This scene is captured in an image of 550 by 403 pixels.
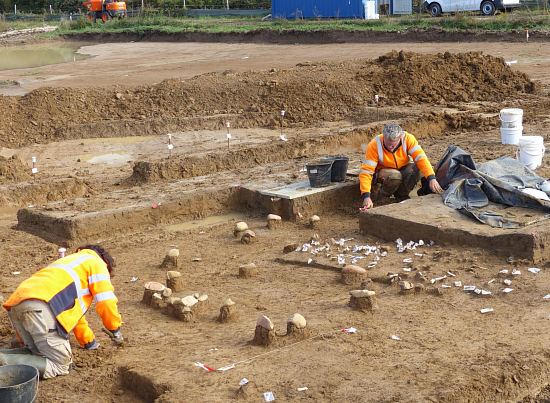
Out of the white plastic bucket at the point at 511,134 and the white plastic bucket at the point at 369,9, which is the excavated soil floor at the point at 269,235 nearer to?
the white plastic bucket at the point at 511,134

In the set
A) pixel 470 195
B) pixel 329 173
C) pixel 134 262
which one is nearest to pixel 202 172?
pixel 329 173

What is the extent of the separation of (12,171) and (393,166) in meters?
6.13

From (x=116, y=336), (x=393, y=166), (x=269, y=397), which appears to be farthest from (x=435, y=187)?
(x=269, y=397)

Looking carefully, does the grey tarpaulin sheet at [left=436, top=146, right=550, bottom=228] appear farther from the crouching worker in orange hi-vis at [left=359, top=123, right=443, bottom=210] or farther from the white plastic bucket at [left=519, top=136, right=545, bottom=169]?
the white plastic bucket at [left=519, top=136, right=545, bottom=169]

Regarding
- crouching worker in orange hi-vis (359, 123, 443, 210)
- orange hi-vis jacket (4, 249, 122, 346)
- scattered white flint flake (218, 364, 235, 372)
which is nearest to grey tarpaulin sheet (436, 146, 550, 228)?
crouching worker in orange hi-vis (359, 123, 443, 210)

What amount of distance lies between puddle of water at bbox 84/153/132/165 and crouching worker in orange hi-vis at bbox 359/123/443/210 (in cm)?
543

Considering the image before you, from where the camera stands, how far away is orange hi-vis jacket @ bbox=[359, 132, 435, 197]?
32.4 feet

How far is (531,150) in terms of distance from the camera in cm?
1081

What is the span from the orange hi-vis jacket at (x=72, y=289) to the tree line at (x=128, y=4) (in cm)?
4373

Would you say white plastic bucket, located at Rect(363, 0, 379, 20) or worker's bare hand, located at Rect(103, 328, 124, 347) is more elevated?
white plastic bucket, located at Rect(363, 0, 379, 20)

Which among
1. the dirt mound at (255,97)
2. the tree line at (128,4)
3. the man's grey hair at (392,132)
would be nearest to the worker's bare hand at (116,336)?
the man's grey hair at (392,132)

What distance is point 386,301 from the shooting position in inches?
289

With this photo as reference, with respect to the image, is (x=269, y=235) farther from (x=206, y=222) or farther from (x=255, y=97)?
(x=255, y=97)

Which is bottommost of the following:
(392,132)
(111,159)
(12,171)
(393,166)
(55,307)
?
(111,159)
